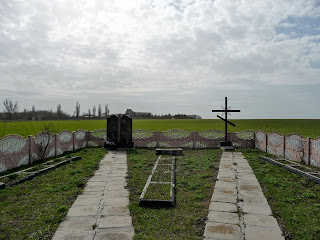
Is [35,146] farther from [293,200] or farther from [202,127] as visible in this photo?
[202,127]

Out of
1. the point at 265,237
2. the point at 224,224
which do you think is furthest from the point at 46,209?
the point at 265,237

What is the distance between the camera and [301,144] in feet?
37.6

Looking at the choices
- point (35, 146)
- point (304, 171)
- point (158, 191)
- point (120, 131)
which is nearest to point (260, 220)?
point (158, 191)

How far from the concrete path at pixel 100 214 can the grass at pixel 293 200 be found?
3084 mm

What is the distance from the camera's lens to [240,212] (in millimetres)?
5574

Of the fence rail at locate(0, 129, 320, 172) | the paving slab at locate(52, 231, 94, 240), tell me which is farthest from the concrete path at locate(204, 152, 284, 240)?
the fence rail at locate(0, 129, 320, 172)

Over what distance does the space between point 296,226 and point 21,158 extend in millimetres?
10152

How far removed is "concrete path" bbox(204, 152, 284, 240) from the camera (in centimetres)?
454

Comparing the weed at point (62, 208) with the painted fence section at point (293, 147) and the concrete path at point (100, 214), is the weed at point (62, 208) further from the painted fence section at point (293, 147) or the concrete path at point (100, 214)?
the painted fence section at point (293, 147)

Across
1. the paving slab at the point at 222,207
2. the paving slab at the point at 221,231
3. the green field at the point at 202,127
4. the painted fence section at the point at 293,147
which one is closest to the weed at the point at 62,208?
the paving slab at the point at 221,231

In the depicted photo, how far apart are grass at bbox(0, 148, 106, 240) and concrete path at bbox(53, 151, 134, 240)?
0.23 meters

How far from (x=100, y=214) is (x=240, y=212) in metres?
3.06

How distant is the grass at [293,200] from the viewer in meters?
4.70

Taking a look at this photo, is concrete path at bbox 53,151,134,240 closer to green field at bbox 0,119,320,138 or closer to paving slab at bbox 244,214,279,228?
paving slab at bbox 244,214,279,228
